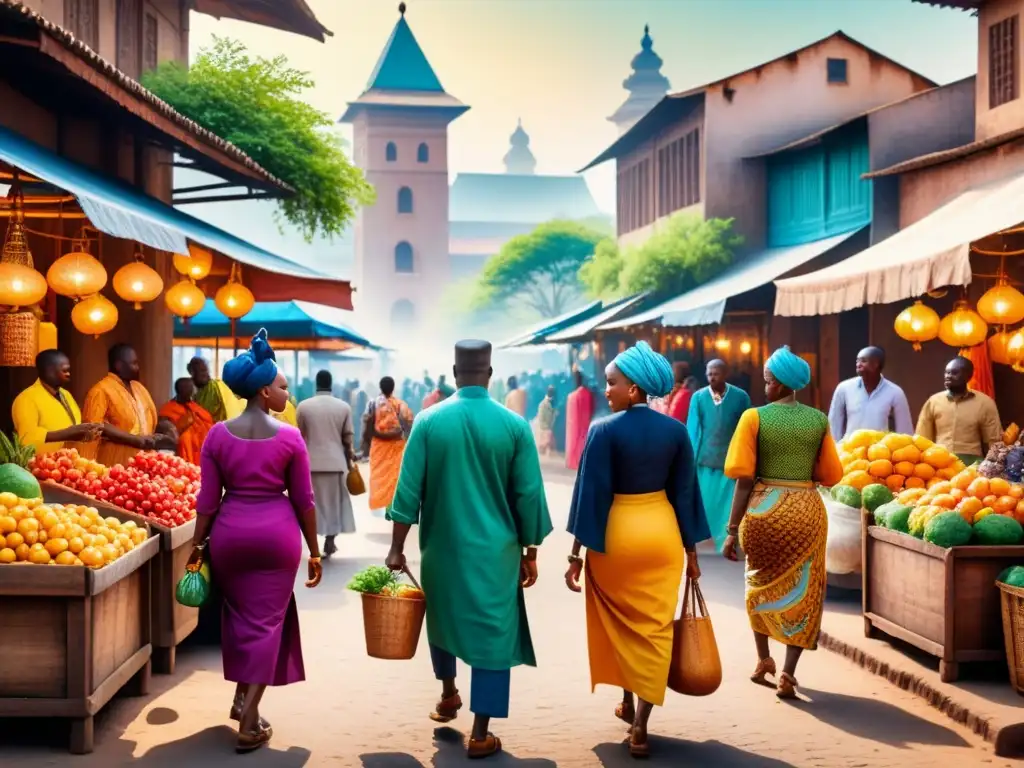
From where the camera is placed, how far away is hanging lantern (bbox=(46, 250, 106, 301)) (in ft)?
30.2

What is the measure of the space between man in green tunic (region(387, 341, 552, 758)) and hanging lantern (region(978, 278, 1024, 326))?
6.51m

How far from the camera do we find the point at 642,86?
3890 inches

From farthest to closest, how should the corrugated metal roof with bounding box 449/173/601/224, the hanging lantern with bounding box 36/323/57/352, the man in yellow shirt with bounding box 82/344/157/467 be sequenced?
the corrugated metal roof with bounding box 449/173/601/224, the hanging lantern with bounding box 36/323/57/352, the man in yellow shirt with bounding box 82/344/157/467

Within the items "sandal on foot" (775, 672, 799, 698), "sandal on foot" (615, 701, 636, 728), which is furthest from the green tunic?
"sandal on foot" (775, 672, 799, 698)

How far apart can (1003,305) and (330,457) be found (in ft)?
21.3

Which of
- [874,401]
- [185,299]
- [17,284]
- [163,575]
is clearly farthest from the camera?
[185,299]

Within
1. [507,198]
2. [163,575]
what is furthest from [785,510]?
[507,198]

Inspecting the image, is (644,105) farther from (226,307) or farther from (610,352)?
(226,307)

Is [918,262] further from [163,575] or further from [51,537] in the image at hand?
[51,537]

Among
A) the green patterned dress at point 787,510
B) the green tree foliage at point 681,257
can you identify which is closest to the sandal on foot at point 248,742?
the green patterned dress at point 787,510

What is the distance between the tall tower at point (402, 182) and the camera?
223 ft

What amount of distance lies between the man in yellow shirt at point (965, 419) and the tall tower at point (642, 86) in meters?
87.7

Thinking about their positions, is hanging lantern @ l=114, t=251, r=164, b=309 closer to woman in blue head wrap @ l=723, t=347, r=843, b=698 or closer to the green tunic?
the green tunic

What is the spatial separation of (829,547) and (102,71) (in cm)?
670
